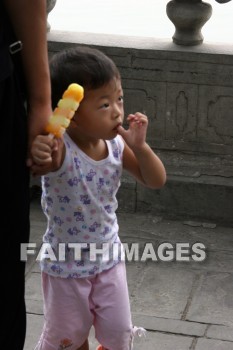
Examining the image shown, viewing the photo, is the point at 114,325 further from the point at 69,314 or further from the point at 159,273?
the point at 159,273

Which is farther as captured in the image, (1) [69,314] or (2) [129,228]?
(2) [129,228]

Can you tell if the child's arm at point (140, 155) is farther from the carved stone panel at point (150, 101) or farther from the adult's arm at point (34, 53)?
the carved stone panel at point (150, 101)

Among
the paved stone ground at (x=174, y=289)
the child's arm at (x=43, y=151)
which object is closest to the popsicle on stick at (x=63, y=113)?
the child's arm at (x=43, y=151)

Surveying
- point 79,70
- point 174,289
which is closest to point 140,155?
point 79,70

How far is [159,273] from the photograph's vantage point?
14.3 feet

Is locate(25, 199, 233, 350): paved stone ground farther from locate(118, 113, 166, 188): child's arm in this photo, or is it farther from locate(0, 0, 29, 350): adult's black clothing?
locate(0, 0, 29, 350): adult's black clothing

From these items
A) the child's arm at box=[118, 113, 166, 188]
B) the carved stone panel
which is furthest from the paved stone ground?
the child's arm at box=[118, 113, 166, 188]

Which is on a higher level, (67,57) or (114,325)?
(67,57)

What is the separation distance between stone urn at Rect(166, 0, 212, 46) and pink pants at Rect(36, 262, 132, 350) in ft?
6.77

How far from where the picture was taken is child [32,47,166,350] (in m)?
2.85

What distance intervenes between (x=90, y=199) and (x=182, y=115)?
6.65ft

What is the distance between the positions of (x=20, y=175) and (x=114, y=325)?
806 mm

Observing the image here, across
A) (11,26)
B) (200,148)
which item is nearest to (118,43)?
(200,148)

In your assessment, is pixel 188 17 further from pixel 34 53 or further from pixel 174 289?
pixel 34 53
